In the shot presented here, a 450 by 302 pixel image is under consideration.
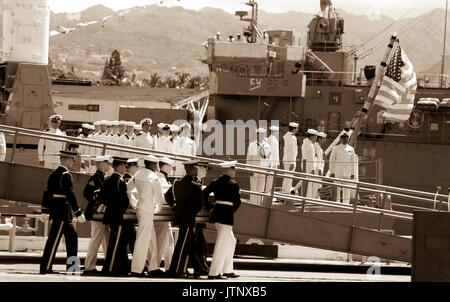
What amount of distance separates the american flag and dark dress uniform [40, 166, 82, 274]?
12.5m

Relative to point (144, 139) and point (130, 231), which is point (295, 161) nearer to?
point (144, 139)

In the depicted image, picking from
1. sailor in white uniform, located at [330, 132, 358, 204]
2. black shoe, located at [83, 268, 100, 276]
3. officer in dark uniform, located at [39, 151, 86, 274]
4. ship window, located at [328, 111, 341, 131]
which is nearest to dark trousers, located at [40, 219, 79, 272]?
officer in dark uniform, located at [39, 151, 86, 274]

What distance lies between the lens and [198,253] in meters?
16.3

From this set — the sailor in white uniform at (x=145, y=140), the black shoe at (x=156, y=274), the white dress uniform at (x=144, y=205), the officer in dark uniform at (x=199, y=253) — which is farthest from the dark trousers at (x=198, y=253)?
the sailor in white uniform at (x=145, y=140)

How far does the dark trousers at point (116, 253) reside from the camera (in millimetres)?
15422

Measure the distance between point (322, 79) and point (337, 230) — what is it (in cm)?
1497

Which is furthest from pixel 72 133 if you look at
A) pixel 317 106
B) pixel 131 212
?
pixel 131 212

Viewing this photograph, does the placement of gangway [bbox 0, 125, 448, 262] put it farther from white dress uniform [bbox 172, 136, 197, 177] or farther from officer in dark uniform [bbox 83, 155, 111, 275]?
white dress uniform [bbox 172, 136, 197, 177]

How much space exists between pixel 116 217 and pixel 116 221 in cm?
6

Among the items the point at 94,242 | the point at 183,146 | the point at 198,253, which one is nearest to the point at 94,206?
the point at 94,242

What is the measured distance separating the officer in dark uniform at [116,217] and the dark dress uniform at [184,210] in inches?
28.2

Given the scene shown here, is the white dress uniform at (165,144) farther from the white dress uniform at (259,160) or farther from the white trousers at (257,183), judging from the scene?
the white trousers at (257,183)

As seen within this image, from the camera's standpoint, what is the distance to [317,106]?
33.1 meters
